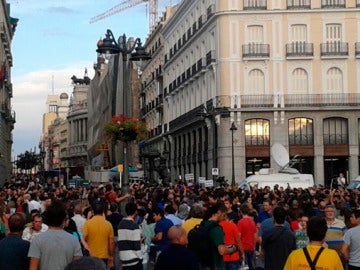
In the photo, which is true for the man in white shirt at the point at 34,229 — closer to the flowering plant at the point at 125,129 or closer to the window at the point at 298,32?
the flowering plant at the point at 125,129

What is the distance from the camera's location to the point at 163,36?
7888 cm

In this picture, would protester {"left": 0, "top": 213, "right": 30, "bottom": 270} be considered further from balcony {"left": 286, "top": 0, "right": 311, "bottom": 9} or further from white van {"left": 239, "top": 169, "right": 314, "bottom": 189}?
balcony {"left": 286, "top": 0, "right": 311, "bottom": 9}

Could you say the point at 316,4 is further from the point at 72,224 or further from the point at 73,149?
the point at 73,149

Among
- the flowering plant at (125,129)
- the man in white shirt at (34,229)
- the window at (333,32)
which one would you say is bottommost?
the man in white shirt at (34,229)

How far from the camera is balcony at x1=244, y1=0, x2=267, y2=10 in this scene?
55.6 metres

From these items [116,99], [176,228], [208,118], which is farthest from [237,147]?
[176,228]

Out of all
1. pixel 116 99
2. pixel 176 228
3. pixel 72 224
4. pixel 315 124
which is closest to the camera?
pixel 176 228

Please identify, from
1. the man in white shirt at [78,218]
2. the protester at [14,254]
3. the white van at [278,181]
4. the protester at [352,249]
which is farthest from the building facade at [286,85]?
the protester at [14,254]

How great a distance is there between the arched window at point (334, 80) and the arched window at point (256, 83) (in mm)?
4552

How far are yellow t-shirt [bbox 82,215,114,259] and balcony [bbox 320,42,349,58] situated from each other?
4464 centimetres

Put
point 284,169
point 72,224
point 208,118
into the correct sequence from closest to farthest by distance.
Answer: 1. point 72,224
2. point 284,169
3. point 208,118

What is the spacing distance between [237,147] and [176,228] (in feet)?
151

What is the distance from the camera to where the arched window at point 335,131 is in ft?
176

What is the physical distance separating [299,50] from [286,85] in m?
2.65
